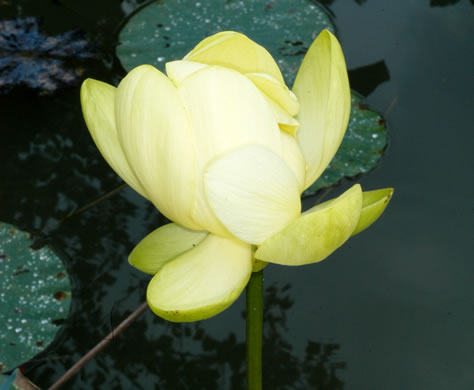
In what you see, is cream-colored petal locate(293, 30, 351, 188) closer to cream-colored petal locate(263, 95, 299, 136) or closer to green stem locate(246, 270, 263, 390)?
cream-colored petal locate(263, 95, 299, 136)

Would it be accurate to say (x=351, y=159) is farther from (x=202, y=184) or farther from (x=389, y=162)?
(x=202, y=184)

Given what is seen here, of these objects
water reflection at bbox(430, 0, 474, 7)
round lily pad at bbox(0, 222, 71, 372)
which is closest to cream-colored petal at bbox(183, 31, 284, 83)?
round lily pad at bbox(0, 222, 71, 372)

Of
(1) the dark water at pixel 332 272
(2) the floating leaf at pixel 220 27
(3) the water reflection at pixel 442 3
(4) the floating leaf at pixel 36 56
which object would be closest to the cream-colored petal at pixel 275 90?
(1) the dark water at pixel 332 272

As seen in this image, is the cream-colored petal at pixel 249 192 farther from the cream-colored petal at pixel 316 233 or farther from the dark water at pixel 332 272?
the dark water at pixel 332 272

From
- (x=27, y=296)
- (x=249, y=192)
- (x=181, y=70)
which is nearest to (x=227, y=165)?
(x=249, y=192)

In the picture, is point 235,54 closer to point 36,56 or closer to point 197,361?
point 197,361

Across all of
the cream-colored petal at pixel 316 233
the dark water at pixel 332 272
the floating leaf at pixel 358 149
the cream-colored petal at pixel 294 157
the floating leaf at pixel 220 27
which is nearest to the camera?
the cream-colored petal at pixel 316 233
